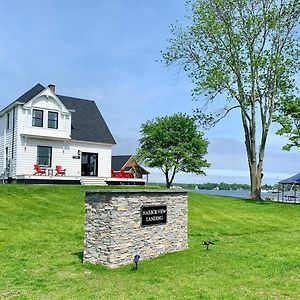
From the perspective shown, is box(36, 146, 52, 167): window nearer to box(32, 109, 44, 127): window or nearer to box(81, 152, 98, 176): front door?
box(32, 109, 44, 127): window

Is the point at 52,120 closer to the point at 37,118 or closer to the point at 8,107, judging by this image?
the point at 37,118

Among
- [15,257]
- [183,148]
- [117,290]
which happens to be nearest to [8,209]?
[15,257]

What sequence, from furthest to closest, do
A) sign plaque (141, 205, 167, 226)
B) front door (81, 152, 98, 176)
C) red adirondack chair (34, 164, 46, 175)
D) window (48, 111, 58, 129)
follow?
1. front door (81, 152, 98, 176)
2. window (48, 111, 58, 129)
3. red adirondack chair (34, 164, 46, 175)
4. sign plaque (141, 205, 167, 226)

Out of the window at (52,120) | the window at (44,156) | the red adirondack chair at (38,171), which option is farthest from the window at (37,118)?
the red adirondack chair at (38,171)

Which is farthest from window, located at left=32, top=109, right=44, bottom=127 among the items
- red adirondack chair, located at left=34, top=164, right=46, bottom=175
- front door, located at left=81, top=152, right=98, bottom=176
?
front door, located at left=81, top=152, right=98, bottom=176

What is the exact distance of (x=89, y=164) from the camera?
114 ft

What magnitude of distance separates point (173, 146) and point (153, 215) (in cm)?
4339

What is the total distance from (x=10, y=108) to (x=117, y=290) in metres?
26.5

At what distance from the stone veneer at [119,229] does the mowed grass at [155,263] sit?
304 mm

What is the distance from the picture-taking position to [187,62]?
34219 millimetres

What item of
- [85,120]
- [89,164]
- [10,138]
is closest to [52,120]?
[10,138]

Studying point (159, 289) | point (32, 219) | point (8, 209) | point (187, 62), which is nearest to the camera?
point (159, 289)

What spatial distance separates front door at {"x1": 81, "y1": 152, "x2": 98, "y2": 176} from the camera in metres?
34.4

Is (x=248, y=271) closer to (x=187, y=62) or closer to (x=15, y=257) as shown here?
(x=15, y=257)
